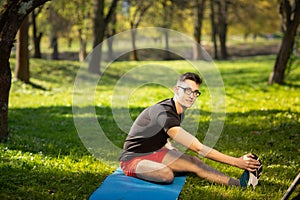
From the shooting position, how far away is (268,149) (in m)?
9.32

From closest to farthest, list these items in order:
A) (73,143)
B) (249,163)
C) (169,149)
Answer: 1. (249,163)
2. (169,149)
3. (73,143)

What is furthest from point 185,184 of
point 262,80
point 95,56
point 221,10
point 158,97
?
point 221,10

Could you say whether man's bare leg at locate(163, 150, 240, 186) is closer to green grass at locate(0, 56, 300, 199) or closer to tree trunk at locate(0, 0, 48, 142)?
green grass at locate(0, 56, 300, 199)

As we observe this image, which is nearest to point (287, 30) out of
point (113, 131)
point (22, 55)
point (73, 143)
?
point (113, 131)

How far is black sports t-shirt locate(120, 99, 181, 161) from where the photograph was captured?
7020 millimetres

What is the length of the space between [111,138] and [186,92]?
3.86 meters

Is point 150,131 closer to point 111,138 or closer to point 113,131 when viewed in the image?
point 111,138

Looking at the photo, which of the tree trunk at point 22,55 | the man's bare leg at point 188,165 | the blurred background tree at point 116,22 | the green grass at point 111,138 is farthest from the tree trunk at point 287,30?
the man's bare leg at point 188,165

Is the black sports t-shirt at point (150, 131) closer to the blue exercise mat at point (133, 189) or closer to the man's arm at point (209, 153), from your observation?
the man's arm at point (209, 153)

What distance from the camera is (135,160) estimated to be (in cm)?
713

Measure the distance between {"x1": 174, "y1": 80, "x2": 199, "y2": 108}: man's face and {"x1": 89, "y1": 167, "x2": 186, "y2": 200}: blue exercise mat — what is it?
1.32 meters

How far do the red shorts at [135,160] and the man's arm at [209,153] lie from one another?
1.73 ft

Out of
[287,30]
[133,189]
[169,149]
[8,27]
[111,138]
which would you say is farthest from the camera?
[287,30]

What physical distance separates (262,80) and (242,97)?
20.7ft
